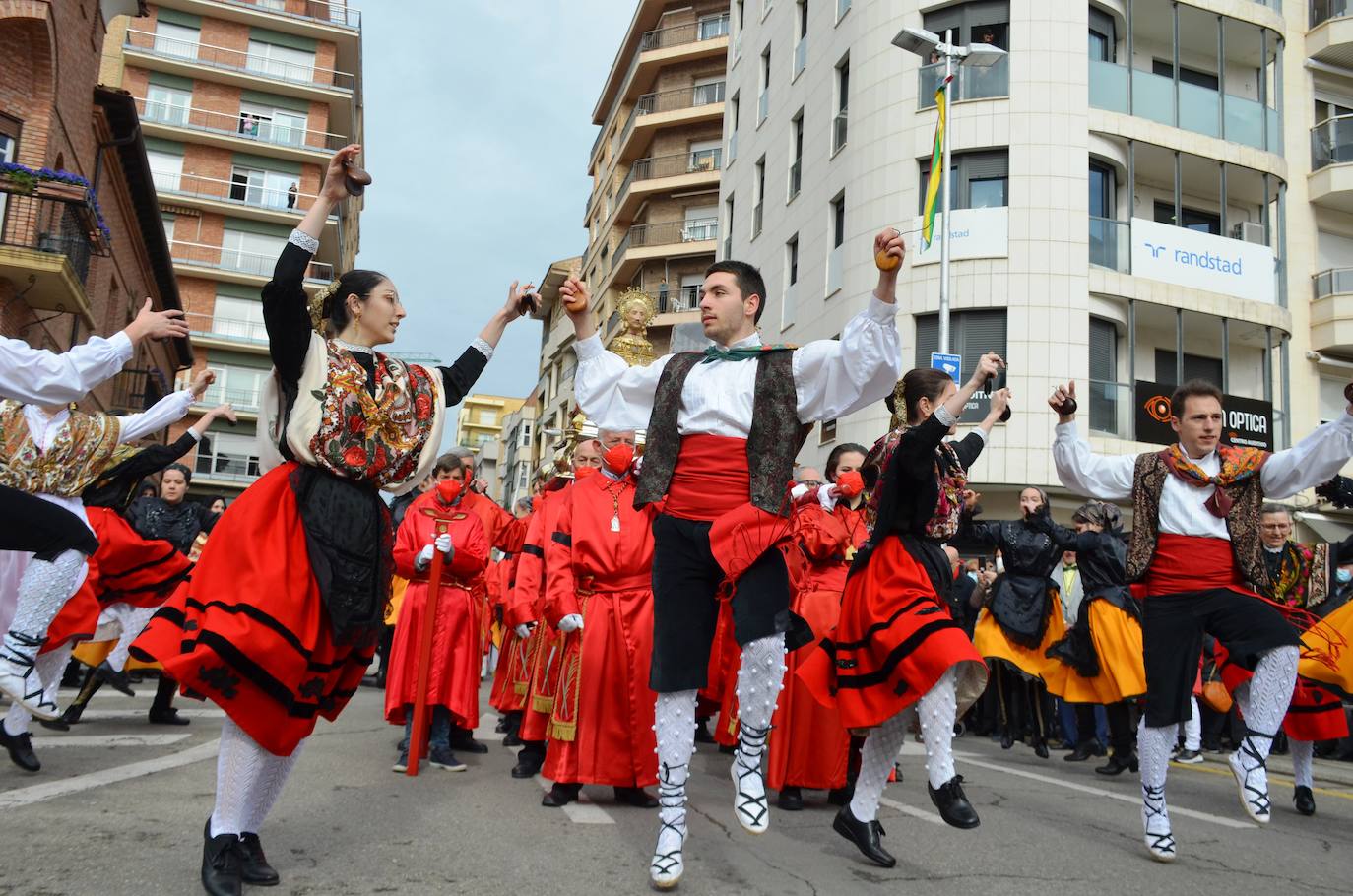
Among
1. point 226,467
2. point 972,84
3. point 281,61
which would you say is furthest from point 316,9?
point 972,84

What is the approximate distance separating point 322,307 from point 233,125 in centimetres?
4763

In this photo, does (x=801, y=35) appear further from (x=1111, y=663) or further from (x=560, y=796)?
(x=560, y=796)

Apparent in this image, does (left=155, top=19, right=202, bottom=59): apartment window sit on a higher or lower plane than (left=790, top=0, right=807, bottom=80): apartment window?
higher

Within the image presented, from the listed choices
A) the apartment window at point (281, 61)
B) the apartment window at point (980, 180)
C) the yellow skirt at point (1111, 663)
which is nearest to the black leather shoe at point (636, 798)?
the yellow skirt at point (1111, 663)

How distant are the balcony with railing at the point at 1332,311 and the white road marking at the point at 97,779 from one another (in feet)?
78.6

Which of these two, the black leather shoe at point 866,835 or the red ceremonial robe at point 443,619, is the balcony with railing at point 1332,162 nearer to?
the red ceremonial robe at point 443,619

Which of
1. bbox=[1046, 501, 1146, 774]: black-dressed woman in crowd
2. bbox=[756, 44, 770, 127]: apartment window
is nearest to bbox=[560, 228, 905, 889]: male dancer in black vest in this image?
bbox=[1046, 501, 1146, 774]: black-dressed woman in crowd

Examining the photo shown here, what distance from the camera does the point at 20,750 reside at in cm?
561

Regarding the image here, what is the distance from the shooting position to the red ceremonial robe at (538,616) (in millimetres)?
6446

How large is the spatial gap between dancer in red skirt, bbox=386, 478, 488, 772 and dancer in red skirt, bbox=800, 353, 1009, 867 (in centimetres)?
301

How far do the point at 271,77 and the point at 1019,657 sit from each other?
4549cm

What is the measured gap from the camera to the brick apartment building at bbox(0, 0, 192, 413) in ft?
56.6

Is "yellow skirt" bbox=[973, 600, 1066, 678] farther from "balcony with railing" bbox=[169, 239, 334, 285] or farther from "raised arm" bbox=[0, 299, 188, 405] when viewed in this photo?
"balcony with railing" bbox=[169, 239, 334, 285]

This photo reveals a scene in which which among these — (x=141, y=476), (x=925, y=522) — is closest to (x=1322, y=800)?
(x=925, y=522)
